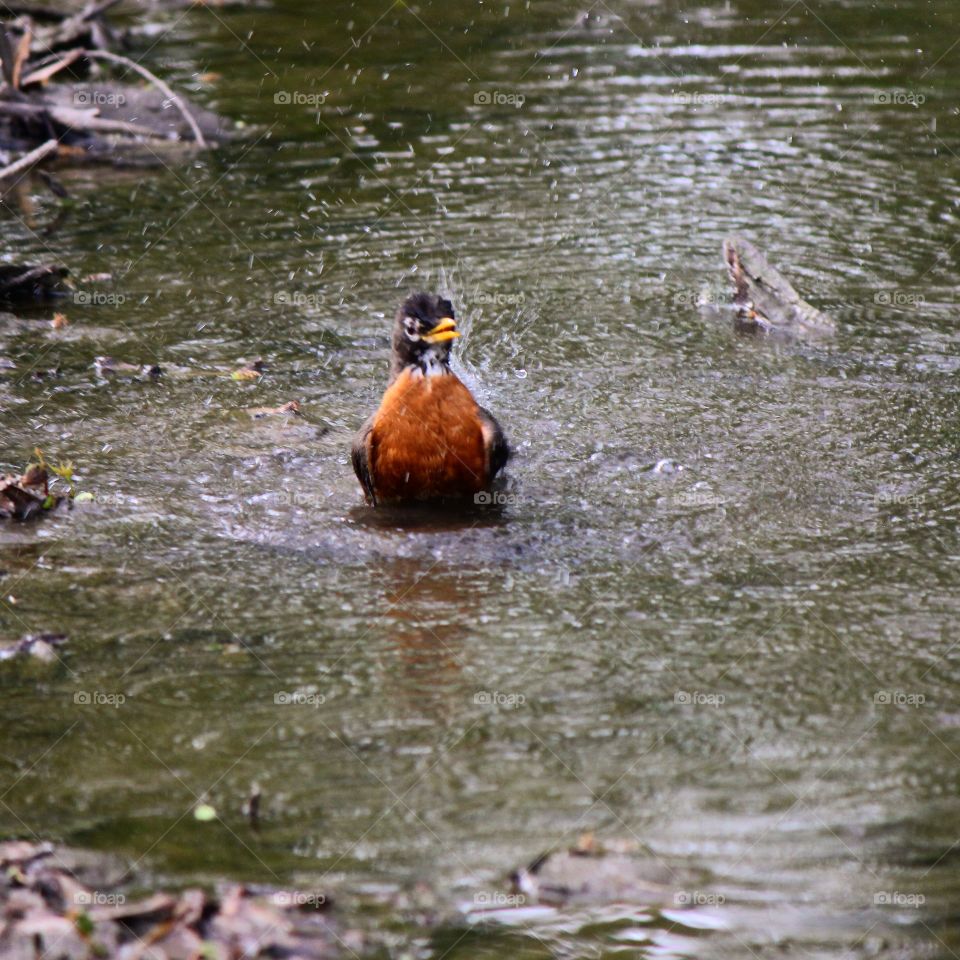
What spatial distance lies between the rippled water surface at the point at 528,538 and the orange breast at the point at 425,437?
196 millimetres

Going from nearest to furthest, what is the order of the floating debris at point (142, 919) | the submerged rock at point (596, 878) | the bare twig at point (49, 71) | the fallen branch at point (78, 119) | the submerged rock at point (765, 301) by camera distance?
the floating debris at point (142, 919) → the submerged rock at point (596, 878) → the submerged rock at point (765, 301) → the fallen branch at point (78, 119) → the bare twig at point (49, 71)

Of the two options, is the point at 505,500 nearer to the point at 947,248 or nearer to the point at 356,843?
the point at 356,843

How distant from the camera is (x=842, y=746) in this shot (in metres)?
4.30

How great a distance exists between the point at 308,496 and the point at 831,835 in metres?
3.15

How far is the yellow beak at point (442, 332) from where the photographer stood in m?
5.91

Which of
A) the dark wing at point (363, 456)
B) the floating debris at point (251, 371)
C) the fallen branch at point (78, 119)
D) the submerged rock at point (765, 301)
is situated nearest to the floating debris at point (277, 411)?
the floating debris at point (251, 371)

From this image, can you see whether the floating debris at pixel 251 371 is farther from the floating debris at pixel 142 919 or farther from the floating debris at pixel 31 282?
the floating debris at pixel 142 919

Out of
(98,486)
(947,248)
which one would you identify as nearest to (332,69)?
(947,248)

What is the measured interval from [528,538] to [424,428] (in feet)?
2.18

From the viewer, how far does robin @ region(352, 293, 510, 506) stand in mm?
6008

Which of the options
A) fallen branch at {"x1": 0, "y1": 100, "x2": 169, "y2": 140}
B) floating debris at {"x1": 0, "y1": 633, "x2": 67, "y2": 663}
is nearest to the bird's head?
floating debris at {"x1": 0, "y1": 633, "x2": 67, "y2": 663}

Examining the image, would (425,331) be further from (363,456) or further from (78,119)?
(78,119)

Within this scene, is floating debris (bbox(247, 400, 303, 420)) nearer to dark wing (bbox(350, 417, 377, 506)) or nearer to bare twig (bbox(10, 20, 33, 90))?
dark wing (bbox(350, 417, 377, 506))

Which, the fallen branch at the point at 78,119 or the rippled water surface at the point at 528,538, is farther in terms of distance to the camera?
the fallen branch at the point at 78,119
